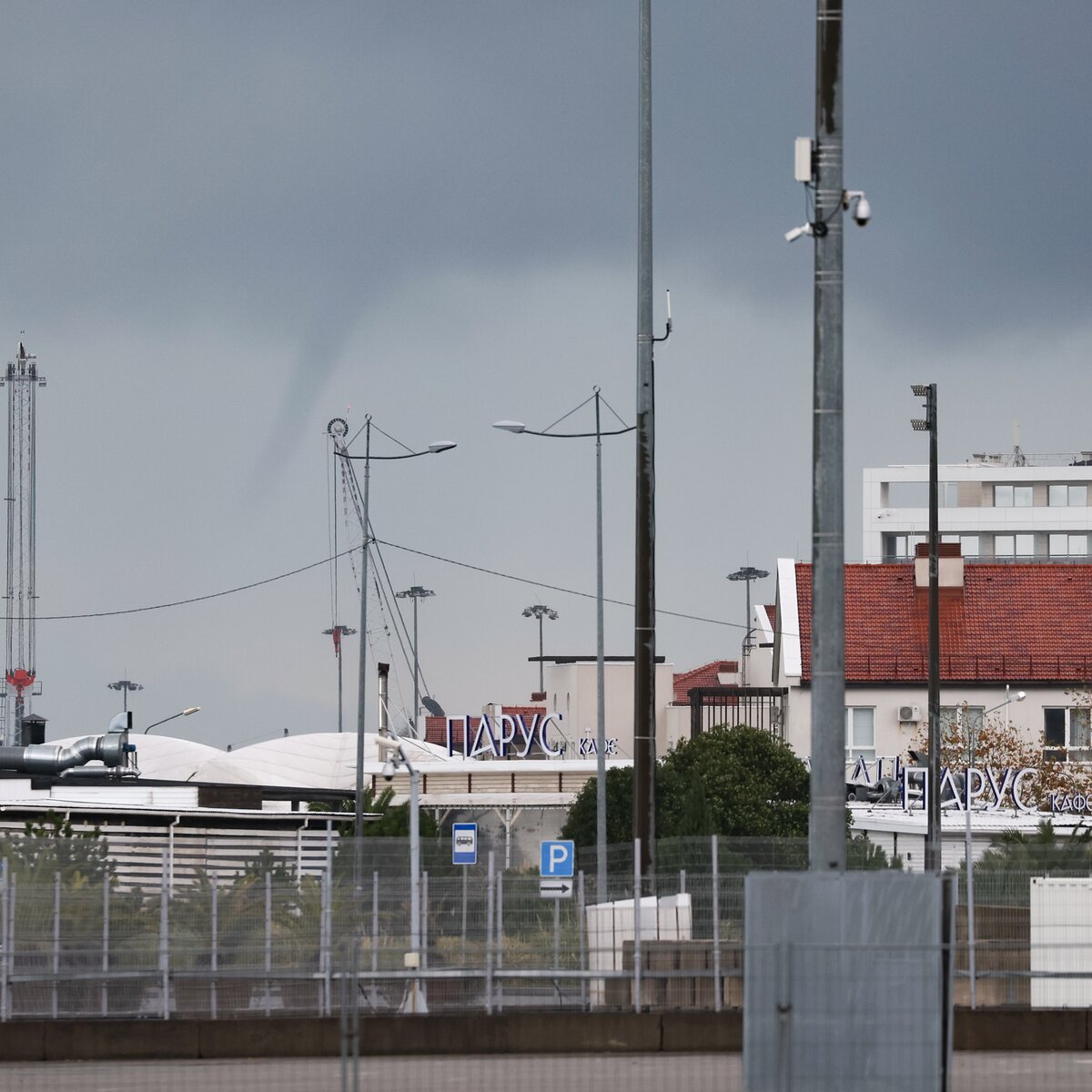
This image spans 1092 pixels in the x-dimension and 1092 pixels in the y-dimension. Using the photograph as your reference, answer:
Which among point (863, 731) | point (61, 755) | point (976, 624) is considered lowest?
point (61, 755)

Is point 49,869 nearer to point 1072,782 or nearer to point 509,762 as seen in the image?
point 1072,782

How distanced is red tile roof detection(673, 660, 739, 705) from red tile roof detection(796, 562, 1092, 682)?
49039 millimetres

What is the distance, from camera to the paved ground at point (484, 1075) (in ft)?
60.7

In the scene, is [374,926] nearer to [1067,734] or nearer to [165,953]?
[165,953]

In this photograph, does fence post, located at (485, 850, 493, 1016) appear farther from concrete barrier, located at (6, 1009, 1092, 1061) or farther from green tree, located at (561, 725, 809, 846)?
green tree, located at (561, 725, 809, 846)

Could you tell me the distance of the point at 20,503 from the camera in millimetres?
89625

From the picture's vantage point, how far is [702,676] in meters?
129

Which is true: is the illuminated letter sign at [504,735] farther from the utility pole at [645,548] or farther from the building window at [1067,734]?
the utility pole at [645,548]

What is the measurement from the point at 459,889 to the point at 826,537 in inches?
476

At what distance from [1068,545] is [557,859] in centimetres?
12163

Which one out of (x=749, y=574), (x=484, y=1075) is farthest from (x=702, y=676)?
(x=484, y=1075)

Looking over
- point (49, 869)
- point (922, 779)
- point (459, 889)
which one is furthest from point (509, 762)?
point (459, 889)

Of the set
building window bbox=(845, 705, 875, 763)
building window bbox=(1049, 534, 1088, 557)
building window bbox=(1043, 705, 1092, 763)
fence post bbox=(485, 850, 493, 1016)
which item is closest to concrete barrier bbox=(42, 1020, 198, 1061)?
fence post bbox=(485, 850, 493, 1016)

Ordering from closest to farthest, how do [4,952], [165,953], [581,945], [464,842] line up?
[4,952]
[165,953]
[581,945]
[464,842]
